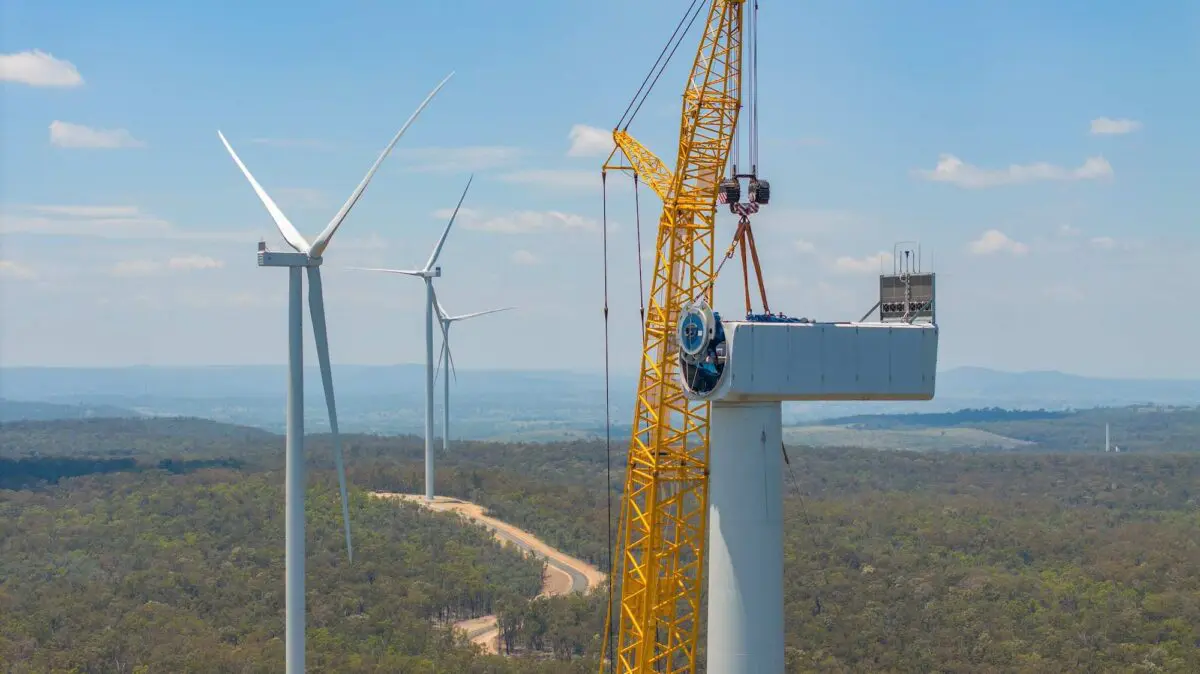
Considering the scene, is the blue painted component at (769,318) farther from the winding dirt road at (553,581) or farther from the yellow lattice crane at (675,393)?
the winding dirt road at (553,581)

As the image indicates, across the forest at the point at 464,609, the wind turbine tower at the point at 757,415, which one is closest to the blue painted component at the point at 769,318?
the wind turbine tower at the point at 757,415

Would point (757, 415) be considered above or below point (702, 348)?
below

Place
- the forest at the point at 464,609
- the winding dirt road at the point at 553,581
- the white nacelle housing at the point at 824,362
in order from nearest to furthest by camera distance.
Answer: the white nacelle housing at the point at 824,362 → the forest at the point at 464,609 → the winding dirt road at the point at 553,581

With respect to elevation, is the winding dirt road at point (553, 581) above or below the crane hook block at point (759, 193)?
below

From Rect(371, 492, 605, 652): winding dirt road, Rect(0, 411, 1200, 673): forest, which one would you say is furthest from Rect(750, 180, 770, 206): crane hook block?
Rect(371, 492, 605, 652): winding dirt road

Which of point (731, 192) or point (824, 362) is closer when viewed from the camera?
point (824, 362)

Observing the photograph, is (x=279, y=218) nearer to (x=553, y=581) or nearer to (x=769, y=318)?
(x=769, y=318)

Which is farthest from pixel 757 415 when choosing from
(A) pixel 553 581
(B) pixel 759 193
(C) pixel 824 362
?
(A) pixel 553 581

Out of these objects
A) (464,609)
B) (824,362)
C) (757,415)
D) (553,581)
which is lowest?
(464,609)
